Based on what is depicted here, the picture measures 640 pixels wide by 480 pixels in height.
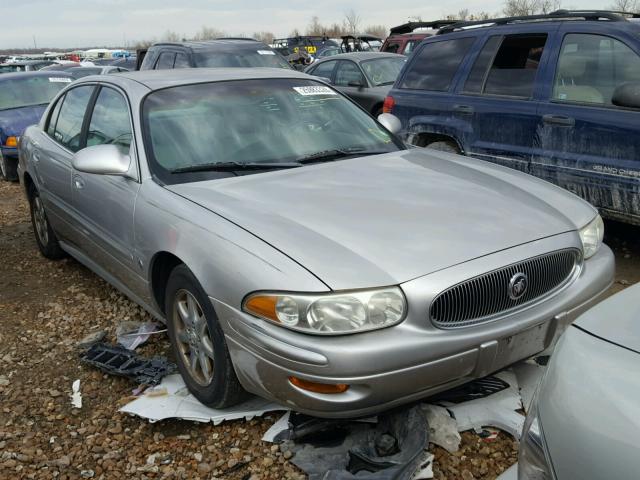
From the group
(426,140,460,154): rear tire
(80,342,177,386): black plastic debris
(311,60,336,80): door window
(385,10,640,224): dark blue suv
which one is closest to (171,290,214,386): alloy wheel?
(80,342,177,386): black plastic debris

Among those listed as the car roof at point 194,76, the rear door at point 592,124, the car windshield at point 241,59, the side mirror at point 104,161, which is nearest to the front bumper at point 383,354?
the side mirror at point 104,161

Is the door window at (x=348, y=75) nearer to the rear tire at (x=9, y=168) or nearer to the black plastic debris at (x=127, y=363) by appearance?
the rear tire at (x=9, y=168)

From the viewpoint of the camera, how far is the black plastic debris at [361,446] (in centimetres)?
240

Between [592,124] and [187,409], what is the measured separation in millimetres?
3411

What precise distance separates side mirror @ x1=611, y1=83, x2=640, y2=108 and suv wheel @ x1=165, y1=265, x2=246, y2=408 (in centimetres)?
314

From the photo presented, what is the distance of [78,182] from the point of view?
404 centimetres

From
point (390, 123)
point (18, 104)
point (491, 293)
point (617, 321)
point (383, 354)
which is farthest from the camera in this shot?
point (18, 104)

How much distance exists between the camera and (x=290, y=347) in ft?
7.64

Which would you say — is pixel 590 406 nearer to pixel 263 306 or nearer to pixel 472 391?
pixel 263 306

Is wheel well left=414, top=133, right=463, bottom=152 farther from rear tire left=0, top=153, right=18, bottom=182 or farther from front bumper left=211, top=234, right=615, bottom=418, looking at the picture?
rear tire left=0, top=153, right=18, bottom=182

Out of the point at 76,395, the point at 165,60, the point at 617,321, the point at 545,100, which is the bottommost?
the point at 76,395

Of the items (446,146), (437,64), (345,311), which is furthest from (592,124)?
(345,311)

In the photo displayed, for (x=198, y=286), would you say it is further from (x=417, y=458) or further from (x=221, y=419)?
(x=417, y=458)

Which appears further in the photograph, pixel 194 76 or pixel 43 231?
pixel 43 231
